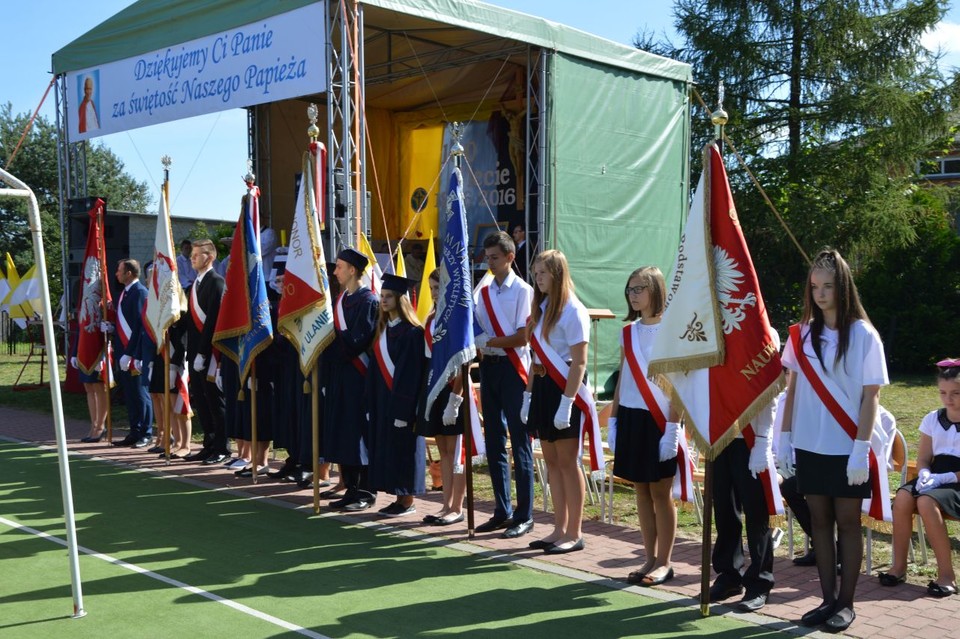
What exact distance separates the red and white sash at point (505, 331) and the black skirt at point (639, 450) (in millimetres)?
1168

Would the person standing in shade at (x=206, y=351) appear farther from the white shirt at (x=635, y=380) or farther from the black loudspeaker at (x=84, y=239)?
the white shirt at (x=635, y=380)

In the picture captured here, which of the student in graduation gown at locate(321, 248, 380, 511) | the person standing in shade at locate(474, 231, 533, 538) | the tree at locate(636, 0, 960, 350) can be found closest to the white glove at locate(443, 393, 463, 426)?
the person standing in shade at locate(474, 231, 533, 538)

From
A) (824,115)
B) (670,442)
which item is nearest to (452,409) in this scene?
(670,442)

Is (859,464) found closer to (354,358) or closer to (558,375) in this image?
(558,375)

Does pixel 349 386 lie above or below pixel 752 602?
above

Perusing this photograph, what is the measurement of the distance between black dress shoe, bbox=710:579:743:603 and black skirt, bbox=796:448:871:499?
0.77 meters

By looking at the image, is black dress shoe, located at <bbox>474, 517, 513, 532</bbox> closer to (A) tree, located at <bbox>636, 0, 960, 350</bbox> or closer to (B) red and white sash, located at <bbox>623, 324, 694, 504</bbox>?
(B) red and white sash, located at <bbox>623, 324, 694, 504</bbox>

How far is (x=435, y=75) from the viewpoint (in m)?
17.0

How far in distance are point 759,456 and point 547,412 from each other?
1535 millimetres

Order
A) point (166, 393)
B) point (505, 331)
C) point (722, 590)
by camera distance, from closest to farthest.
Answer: point (722, 590), point (505, 331), point (166, 393)

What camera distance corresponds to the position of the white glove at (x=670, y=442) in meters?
5.54

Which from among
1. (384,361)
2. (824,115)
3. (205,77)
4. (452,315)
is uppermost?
(824,115)

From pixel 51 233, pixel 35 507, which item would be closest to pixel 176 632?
pixel 35 507

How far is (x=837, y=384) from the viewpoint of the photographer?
16.2ft
